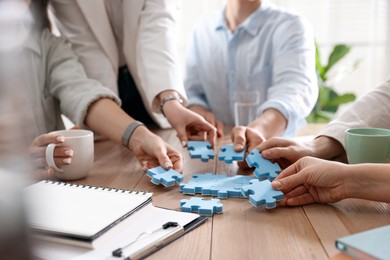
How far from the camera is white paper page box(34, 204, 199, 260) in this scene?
2.30ft

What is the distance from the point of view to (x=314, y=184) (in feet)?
3.06

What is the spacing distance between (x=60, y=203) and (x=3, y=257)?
0.57m

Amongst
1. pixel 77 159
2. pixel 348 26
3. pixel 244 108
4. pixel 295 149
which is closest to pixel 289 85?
pixel 244 108

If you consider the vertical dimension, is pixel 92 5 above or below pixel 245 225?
above

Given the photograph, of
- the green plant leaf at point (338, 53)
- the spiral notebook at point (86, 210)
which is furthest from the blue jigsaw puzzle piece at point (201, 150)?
the green plant leaf at point (338, 53)

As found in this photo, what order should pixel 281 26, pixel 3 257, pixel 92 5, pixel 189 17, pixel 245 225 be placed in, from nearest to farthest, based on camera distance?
pixel 3 257 < pixel 245 225 < pixel 92 5 < pixel 281 26 < pixel 189 17

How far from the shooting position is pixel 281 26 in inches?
72.9

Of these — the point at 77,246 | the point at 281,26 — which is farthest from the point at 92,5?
the point at 77,246

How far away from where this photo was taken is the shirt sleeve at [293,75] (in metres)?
1.59

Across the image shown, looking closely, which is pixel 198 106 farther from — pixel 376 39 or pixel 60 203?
pixel 376 39

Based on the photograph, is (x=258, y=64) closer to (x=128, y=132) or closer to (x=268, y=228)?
(x=128, y=132)

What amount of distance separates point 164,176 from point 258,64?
102 centimetres

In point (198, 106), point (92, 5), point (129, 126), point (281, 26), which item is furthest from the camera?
point (198, 106)

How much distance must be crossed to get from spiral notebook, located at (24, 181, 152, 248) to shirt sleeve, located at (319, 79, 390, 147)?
607mm
